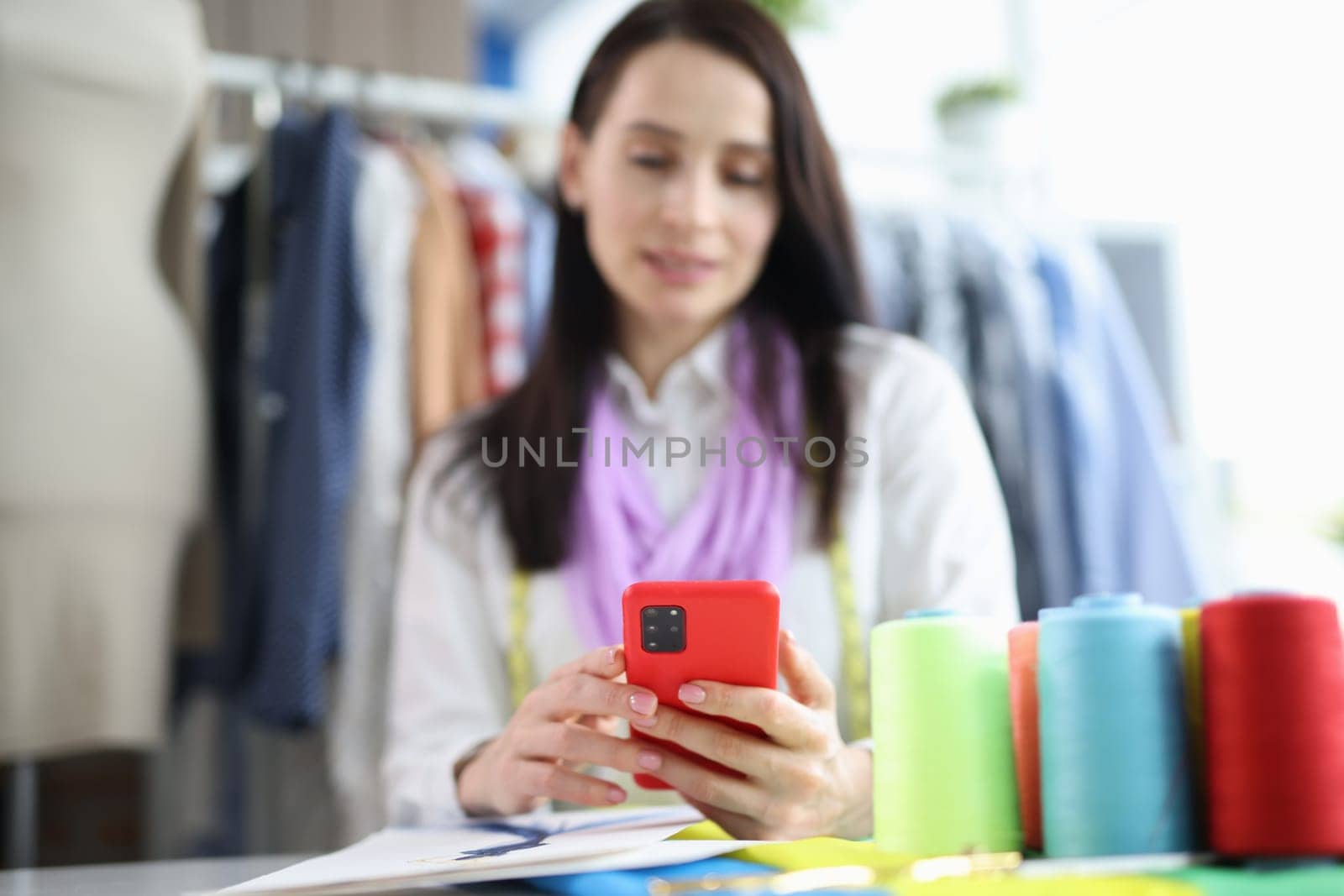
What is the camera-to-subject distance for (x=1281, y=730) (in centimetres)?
43

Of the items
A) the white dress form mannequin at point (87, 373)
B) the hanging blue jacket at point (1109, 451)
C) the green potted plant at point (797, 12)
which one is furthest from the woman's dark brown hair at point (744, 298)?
the hanging blue jacket at point (1109, 451)

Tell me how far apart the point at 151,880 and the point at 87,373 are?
0.58m

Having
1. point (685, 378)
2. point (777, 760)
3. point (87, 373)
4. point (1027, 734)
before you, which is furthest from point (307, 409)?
point (1027, 734)

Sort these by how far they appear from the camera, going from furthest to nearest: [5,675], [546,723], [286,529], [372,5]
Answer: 1. [372,5]
2. [286,529]
3. [5,675]
4. [546,723]

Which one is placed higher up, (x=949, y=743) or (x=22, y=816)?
(x=949, y=743)

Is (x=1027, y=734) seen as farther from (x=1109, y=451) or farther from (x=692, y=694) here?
(x=1109, y=451)

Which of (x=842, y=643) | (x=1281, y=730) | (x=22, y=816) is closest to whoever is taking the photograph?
(x=1281, y=730)

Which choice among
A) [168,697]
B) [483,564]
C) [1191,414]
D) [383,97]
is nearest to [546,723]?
[483,564]

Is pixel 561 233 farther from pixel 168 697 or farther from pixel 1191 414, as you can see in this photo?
pixel 1191 414

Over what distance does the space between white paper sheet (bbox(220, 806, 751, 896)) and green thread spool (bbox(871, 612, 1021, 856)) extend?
78mm

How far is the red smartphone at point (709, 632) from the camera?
53 cm

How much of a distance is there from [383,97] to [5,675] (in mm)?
713

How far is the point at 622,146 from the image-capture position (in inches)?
31.6

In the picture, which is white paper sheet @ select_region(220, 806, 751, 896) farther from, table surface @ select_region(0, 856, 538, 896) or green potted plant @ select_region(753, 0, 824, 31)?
green potted plant @ select_region(753, 0, 824, 31)
